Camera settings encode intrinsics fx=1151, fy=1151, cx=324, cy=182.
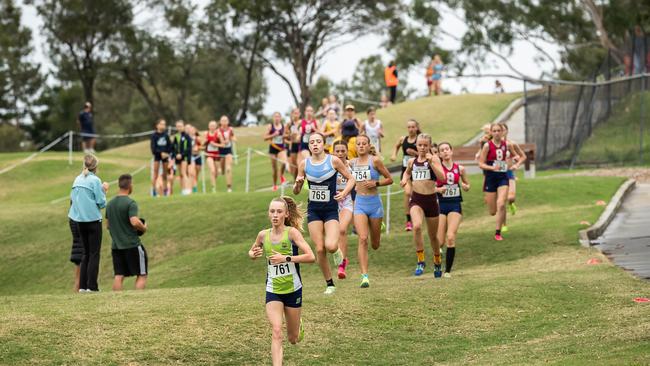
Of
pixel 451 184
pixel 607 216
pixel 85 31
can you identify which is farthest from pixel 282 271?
pixel 85 31

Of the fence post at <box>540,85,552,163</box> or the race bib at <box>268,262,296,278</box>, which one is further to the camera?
the fence post at <box>540,85,552,163</box>

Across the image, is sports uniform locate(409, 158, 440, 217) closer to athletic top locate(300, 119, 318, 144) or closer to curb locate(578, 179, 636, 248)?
curb locate(578, 179, 636, 248)

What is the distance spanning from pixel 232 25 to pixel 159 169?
118 feet

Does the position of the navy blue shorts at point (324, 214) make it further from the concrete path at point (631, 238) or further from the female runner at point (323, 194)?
the concrete path at point (631, 238)

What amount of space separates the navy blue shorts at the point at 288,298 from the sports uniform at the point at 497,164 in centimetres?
968

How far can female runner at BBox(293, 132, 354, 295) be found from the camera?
15.4 m

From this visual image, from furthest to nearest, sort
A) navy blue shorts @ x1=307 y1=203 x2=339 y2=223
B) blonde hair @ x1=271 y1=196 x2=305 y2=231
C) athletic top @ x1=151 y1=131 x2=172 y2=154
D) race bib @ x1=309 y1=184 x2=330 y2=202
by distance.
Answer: athletic top @ x1=151 y1=131 x2=172 y2=154, navy blue shorts @ x1=307 y1=203 x2=339 y2=223, race bib @ x1=309 y1=184 x2=330 y2=202, blonde hair @ x1=271 y1=196 x2=305 y2=231

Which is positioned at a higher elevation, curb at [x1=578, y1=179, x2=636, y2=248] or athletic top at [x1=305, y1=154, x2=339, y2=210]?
athletic top at [x1=305, y1=154, x2=339, y2=210]

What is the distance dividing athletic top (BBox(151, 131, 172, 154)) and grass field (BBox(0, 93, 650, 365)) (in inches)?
205

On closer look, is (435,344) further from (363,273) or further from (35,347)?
(35,347)

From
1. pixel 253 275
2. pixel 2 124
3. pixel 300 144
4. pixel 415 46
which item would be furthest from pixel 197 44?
pixel 253 275

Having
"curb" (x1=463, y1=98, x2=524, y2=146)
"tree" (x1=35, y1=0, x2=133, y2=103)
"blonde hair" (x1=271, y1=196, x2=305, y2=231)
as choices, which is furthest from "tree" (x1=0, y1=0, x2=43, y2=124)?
"blonde hair" (x1=271, y1=196, x2=305, y2=231)

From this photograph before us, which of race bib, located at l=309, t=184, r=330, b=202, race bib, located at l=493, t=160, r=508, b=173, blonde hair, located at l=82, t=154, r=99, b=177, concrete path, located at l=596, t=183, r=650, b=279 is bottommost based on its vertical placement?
concrete path, located at l=596, t=183, r=650, b=279

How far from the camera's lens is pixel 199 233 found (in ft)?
83.4
